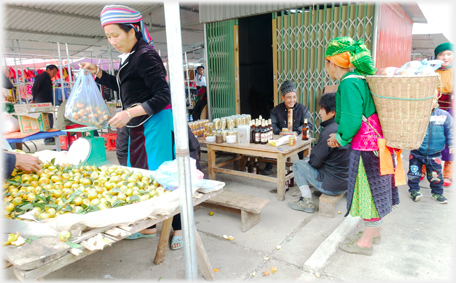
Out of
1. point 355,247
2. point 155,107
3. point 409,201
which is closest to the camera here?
point 155,107

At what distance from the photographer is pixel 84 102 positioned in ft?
8.87

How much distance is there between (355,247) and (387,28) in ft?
15.1

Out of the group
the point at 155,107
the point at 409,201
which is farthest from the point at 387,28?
the point at 155,107

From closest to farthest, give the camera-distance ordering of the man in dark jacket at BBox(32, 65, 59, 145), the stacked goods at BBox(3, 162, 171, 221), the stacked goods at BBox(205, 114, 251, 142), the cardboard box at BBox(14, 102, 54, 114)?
1. the stacked goods at BBox(3, 162, 171, 221)
2. the stacked goods at BBox(205, 114, 251, 142)
3. the cardboard box at BBox(14, 102, 54, 114)
4. the man in dark jacket at BBox(32, 65, 59, 145)

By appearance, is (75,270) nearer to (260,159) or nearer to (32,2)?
(260,159)

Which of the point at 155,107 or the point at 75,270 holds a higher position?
the point at 155,107

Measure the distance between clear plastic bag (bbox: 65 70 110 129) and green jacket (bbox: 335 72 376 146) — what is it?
2186 mm

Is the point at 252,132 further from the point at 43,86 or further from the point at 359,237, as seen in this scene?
the point at 43,86

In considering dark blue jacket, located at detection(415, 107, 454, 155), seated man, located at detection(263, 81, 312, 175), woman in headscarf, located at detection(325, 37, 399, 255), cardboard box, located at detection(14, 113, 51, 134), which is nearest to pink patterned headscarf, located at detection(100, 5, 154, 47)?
woman in headscarf, located at detection(325, 37, 399, 255)

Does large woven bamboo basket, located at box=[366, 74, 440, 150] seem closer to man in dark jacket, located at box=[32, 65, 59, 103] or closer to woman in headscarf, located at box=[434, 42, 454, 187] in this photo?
woman in headscarf, located at box=[434, 42, 454, 187]

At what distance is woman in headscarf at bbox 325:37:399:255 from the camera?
2168 mm

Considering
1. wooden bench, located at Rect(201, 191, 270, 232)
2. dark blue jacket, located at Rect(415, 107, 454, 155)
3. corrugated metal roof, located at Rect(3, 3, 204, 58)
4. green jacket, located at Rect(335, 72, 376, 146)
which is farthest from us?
corrugated metal roof, located at Rect(3, 3, 204, 58)

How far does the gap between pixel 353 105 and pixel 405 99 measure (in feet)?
1.09

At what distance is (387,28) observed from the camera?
539 cm
